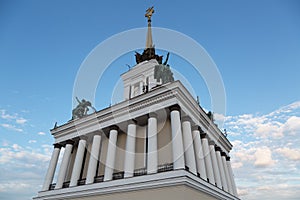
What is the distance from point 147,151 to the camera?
52.9 feet

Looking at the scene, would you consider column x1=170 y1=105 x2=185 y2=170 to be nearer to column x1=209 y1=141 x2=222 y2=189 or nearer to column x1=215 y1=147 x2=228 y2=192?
column x1=209 y1=141 x2=222 y2=189

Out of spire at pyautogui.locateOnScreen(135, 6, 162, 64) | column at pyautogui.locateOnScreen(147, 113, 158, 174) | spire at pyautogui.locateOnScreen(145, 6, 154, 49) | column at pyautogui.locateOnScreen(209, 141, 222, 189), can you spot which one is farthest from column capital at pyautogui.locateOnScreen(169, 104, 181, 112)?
spire at pyautogui.locateOnScreen(145, 6, 154, 49)

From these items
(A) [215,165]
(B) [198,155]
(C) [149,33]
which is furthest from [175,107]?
(C) [149,33]

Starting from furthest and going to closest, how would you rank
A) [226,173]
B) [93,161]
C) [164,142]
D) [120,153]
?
[226,173]
[120,153]
[93,161]
[164,142]

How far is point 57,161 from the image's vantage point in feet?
65.3

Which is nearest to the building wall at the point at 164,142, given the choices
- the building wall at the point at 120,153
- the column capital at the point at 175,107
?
the column capital at the point at 175,107

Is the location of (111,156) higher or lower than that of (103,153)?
lower

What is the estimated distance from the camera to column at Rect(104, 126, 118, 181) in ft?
49.2

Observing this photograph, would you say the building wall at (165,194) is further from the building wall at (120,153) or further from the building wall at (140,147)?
the building wall at (120,153)

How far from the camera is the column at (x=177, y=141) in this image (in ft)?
41.0

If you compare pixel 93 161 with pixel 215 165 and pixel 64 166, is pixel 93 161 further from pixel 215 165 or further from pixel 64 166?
pixel 215 165

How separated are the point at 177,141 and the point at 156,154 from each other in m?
1.52

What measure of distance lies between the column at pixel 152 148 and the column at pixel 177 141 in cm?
119

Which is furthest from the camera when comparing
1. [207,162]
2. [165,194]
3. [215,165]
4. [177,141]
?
[215,165]
